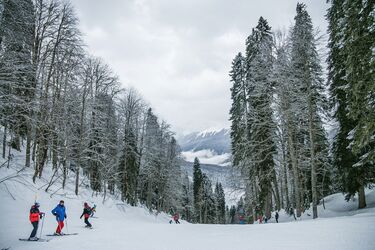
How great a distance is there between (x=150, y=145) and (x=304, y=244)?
32589 millimetres

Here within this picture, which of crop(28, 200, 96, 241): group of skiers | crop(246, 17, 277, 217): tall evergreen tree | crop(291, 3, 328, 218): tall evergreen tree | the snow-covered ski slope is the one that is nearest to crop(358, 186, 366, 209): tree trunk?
the snow-covered ski slope

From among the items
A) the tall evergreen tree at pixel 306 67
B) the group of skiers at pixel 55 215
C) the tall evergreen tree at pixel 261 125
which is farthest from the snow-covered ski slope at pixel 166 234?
the tall evergreen tree at pixel 261 125

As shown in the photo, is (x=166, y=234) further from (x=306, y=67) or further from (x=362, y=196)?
(x=362, y=196)

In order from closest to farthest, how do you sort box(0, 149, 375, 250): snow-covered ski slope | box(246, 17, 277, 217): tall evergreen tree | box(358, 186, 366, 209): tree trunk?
box(0, 149, 375, 250): snow-covered ski slope → box(358, 186, 366, 209): tree trunk → box(246, 17, 277, 217): tall evergreen tree

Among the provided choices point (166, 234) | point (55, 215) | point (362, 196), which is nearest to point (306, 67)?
point (362, 196)

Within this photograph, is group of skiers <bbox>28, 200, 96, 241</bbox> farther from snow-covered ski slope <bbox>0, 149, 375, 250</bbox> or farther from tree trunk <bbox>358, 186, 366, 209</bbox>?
tree trunk <bbox>358, 186, 366, 209</bbox>

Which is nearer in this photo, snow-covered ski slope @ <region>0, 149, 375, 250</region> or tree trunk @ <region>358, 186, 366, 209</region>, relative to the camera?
snow-covered ski slope @ <region>0, 149, 375, 250</region>

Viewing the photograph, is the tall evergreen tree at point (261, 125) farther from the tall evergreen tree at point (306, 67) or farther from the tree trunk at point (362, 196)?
the tree trunk at point (362, 196)

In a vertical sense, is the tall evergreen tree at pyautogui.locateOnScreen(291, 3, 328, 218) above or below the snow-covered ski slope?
above

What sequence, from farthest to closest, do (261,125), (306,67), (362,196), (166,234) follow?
1. (261,125)
2. (362,196)
3. (306,67)
4. (166,234)

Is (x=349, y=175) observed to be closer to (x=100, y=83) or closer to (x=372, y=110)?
(x=372, y=110)

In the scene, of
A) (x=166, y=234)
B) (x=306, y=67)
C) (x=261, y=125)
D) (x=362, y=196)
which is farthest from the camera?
(x=261, y=125)

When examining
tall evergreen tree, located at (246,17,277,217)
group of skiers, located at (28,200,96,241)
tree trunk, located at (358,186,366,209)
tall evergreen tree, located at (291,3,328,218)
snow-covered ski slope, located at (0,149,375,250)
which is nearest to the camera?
snow-covered ski slope, located at (0,149,375,250)

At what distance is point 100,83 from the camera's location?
97.2 feet
